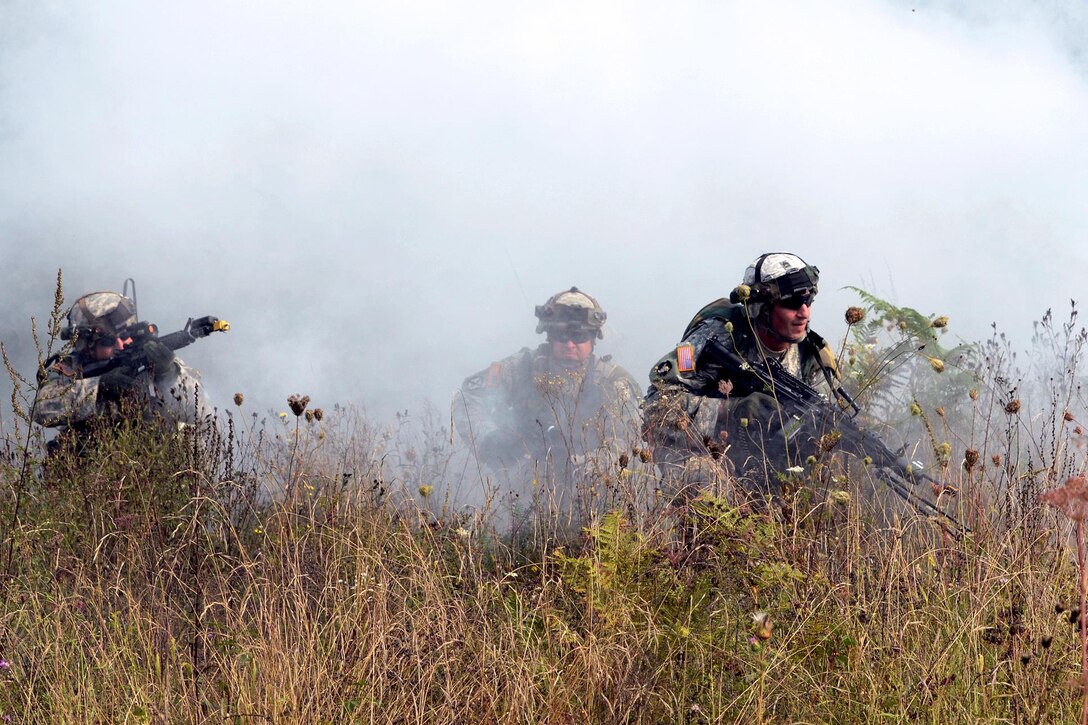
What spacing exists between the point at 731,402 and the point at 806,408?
0.36 m

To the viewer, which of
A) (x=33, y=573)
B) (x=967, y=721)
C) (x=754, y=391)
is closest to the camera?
(x=967, y=721)

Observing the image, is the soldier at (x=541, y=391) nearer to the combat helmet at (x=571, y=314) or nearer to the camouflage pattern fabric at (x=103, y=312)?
the combat helmet at (x=571, y=314)

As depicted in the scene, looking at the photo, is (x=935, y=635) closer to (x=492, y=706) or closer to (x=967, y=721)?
Answer: (x=967, y=721)

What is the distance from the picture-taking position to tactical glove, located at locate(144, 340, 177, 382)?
22.5 ft

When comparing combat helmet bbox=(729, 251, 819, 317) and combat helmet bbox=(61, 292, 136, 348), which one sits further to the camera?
combat helmet bbox=(61, 292, 136, 348)

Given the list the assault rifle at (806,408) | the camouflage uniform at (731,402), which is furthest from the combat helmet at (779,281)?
the assault rifle at (806,408)

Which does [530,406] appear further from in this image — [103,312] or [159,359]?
[103,312]

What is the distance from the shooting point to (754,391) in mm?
4699

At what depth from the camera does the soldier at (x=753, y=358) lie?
15.0 ft

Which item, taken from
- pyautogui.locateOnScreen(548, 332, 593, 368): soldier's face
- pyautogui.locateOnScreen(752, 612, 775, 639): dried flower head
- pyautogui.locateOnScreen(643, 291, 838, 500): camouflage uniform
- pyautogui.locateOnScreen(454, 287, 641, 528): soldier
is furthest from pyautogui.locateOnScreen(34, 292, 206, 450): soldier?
pyautogui.locateOnScreen(752, 612, 775, 639): dried flower head

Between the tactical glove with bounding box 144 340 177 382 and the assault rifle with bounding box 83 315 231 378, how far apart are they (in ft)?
0.19

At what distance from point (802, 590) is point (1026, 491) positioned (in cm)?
78

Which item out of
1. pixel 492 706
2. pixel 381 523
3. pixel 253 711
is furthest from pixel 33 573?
pixel 492 706

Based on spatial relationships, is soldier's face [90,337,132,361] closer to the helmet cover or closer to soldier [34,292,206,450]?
soldier [34,292,206,450]
